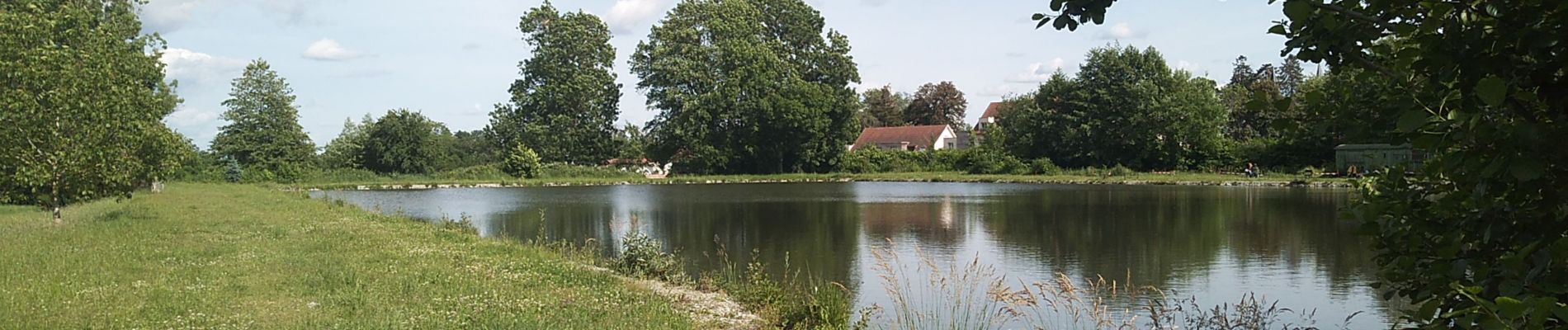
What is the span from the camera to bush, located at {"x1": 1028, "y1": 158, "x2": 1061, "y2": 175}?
5726 centimetres

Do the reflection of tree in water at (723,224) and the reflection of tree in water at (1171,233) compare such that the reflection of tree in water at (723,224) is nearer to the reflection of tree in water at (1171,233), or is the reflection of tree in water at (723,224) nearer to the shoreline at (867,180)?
the reflection of tree in water at (1171,233)

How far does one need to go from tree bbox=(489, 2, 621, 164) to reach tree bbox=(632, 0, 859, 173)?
3206 millimetres

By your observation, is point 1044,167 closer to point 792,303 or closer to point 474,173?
point 474,173

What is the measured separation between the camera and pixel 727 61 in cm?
6162

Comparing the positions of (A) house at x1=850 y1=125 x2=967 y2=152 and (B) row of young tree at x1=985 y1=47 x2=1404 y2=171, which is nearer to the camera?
(B) row of young tree at x1=985 y1=47 x2=1404 y2=171

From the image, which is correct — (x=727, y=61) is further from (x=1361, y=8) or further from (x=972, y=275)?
(x=1361, y=8)

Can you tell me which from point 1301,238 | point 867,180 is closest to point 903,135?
point 867,180

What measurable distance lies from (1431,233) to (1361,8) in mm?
726

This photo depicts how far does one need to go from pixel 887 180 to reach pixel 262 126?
3570cm

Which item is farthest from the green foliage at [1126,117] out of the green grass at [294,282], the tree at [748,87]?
the green grass at [294,282]

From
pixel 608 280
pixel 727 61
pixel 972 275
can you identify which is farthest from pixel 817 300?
pixel 727 61

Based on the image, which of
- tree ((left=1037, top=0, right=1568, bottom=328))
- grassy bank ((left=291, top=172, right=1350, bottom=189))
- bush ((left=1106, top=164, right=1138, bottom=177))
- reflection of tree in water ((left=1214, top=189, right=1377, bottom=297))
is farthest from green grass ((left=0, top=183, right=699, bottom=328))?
bush ((left=1106, top=164, right=1138, bottom=177))

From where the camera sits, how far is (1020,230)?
71.8 feet

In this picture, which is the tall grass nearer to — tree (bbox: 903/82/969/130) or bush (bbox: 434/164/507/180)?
bush (bbox: 434/164/507/180)
